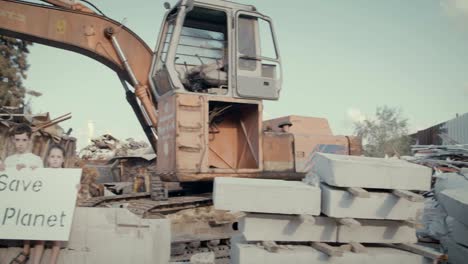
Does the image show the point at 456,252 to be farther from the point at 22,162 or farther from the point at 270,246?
the point at 22,162

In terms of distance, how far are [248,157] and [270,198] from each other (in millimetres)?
3872

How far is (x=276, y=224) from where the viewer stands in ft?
12.6

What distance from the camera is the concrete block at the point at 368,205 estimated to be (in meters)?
3.73

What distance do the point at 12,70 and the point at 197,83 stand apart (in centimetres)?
2134

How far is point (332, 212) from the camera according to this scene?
3.70 meters

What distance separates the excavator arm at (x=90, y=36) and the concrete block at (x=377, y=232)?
505cm

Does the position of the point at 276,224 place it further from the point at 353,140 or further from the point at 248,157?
the point at 353,140

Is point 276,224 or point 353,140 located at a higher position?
point 353,140

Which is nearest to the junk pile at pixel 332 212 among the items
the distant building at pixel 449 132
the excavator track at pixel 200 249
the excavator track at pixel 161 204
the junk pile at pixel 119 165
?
the excavator track at pixel 200 249

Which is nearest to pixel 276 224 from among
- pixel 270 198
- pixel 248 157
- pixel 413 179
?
pixel 270 198

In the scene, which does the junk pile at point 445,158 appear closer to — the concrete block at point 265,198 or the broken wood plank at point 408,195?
the broken wood plank at point 408,195

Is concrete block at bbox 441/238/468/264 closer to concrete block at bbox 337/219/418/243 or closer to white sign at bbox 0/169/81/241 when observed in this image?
concrete block at bbox 337/219/418/243

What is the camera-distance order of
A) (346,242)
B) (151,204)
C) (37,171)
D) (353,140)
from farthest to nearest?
1. (353,140)
2. (151,204)
3. (37,171)
4. (346,242)

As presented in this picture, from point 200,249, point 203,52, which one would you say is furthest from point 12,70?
point 200,249
